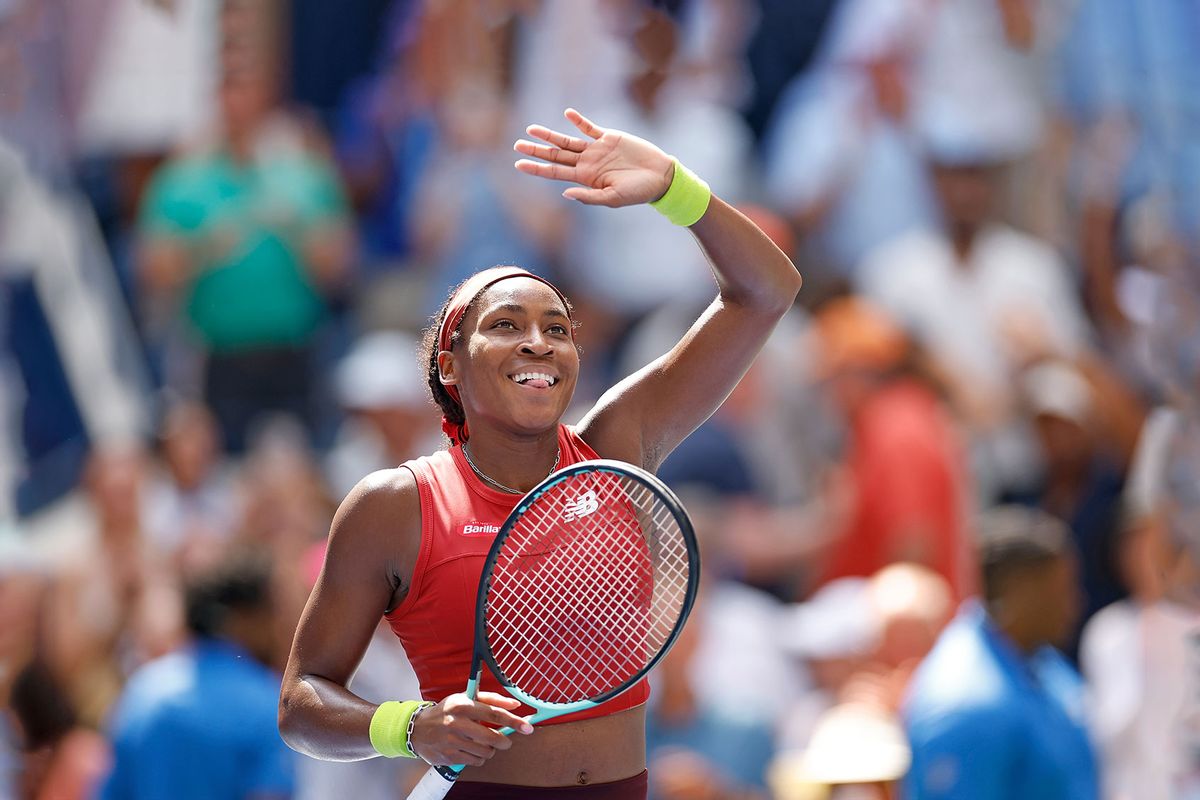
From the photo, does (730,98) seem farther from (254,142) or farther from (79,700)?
(79,700)

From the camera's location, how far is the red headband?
3.17 meters

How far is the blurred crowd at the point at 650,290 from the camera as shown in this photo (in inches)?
258

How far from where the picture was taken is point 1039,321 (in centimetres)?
757

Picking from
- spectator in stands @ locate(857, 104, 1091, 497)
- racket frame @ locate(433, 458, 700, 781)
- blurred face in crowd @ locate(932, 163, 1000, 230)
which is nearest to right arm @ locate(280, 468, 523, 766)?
racket frame @ locate(433, 458, 700, 781)

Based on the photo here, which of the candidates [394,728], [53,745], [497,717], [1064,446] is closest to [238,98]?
[53,745]

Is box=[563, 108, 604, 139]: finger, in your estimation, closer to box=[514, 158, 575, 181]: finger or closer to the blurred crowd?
box=[514, 158, 575, 181]: finger

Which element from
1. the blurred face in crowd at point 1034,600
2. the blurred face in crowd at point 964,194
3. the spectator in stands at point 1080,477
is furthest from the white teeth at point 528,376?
the blurred face in crowd at point 964,194

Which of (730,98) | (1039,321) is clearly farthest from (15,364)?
(1039,321)

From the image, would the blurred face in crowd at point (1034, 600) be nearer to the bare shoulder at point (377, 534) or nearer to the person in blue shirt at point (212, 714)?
the person in blue shirt at point (212, 714)

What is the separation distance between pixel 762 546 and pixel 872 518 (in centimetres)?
44

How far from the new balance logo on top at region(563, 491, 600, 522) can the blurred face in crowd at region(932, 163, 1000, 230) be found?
5237mm

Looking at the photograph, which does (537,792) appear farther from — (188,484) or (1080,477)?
(188,484)

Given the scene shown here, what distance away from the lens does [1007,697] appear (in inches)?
186

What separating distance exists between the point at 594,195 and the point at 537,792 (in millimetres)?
1014
